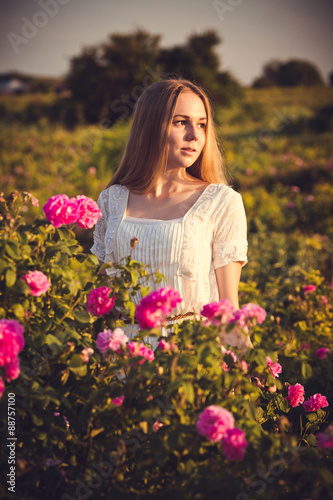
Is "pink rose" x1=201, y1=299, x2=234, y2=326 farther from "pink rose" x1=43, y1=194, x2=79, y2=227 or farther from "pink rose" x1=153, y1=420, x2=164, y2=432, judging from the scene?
"pink rose" x1=43, y1=194, x2=79, y2=227

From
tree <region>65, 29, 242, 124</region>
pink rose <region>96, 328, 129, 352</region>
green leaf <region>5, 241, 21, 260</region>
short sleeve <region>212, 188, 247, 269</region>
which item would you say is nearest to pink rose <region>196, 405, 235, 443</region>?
pink rose <region>96, 328, 129, 352</region>

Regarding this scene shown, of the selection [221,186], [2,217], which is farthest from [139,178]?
[2,217]

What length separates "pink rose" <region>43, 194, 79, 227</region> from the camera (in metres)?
1.43

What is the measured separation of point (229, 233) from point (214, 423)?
39.5 inches

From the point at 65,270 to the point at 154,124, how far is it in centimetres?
106

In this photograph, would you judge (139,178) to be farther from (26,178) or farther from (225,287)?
(26,178)

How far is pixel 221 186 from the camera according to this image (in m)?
2.07

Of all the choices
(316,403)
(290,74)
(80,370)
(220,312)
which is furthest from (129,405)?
(290,74)

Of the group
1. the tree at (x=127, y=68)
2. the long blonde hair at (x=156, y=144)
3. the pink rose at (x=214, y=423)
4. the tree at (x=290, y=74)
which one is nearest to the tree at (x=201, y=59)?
the tree at (x=127, y=68)

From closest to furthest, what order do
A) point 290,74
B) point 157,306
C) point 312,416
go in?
point 157,306 → point 312,416 → point 290,74

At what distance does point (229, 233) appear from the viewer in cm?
196

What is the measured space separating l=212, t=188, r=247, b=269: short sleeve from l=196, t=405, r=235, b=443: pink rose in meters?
0.88

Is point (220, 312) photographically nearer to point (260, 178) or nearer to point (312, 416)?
point (312, 416)

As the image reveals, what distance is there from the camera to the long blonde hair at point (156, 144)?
2115 millimetres
